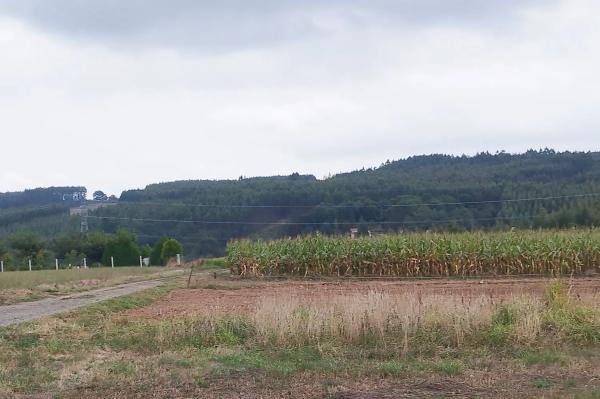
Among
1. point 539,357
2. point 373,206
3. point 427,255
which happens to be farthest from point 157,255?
point 539,357

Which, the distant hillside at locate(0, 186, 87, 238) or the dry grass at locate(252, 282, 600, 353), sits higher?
the distant hillside at locate(0, 186, 87, 238)

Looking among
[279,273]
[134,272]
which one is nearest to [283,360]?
[279,273]

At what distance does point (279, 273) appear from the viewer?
128 feet

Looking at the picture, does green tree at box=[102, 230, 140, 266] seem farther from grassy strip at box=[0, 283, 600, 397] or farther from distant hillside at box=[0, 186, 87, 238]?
grassy strip at box=[0, 283, 600, 397]

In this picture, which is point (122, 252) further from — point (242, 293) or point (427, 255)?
point (242, 293)

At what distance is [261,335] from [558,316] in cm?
554

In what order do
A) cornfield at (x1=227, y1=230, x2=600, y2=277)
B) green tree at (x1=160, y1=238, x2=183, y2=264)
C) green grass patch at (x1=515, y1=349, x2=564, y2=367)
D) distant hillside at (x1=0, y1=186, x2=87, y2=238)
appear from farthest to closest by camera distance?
distant hillside at (x1=0, y1=186, x2=87, y2=238)
green tree at (x1=160, y1=238, x2=183, y2=264)
cornfield at (x1=227, y1=230, x2=600, y2=277)
green grass patch at (x1=515, y1=349, x2=564, y2=367)

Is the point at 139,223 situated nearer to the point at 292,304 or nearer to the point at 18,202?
the point at 18,202

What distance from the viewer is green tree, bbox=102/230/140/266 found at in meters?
71.6

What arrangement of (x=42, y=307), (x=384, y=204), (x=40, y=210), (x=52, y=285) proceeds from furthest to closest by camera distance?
(x=40, y=210), (x=384, y=204), (x=52, y=285), (x=42, y=307)

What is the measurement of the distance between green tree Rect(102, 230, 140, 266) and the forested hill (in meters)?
13.4

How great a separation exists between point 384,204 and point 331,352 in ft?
255

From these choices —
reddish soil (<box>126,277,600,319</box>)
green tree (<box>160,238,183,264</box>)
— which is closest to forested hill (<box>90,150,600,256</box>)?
green tree (<box>160,238,183,264</box>)

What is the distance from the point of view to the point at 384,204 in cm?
8994
